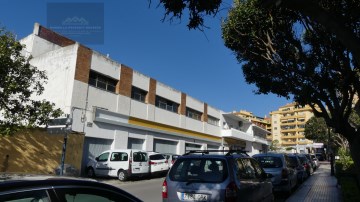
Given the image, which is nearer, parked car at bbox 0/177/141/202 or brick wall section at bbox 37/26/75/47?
parked car at bbox 0/177/141/202

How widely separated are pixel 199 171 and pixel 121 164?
14.1 metres

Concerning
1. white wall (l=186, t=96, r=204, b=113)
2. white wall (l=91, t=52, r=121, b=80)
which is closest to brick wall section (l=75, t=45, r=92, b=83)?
white wall (l=91, t=52, r=121, b=80)

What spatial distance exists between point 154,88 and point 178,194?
24442 millimetres

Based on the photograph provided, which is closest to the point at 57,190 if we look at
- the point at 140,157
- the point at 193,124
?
the point at 140,157

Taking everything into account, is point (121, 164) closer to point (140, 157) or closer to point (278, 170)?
point (140, 157)

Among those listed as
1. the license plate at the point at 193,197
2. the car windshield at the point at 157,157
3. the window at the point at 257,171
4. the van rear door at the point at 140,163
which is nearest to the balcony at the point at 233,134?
the car windshield at the point at 157,157

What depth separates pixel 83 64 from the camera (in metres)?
23.1

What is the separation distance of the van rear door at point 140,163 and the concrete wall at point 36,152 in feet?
11.5

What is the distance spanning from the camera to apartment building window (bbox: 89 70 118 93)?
79.8 ft

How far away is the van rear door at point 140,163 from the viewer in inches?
808

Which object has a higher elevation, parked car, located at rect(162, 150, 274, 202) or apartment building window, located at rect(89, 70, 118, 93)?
apartment building window, located at rect(89, 70, 118, 93)

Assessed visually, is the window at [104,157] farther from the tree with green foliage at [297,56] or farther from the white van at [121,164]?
the tree with green foliage at [297,56]

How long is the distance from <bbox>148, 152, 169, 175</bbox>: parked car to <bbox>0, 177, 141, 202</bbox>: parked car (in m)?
19.5

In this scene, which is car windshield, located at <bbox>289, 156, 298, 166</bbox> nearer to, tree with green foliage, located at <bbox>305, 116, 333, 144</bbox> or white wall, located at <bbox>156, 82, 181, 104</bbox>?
white wall, located at <bbox>156, 82, 181, 104</bbox>
